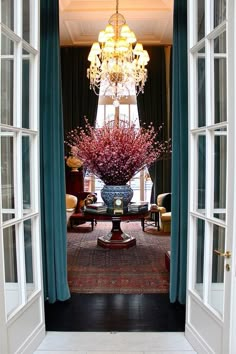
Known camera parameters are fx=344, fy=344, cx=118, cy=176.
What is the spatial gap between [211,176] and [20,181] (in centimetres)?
136

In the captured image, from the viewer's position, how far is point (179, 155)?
337cm

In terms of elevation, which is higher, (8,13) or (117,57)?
(117,57)

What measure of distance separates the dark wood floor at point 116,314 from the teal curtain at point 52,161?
0.77 feet

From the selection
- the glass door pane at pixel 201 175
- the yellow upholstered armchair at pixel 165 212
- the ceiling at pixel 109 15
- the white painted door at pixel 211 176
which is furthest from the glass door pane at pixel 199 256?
the ceiling at pixel 109 15

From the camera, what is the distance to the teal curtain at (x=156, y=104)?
26.9 ft

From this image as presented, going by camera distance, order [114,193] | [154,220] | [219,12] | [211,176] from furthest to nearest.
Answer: [154,220]
[114,193]
[211,176]
[219,12]

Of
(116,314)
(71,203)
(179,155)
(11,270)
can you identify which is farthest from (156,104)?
(11,270)

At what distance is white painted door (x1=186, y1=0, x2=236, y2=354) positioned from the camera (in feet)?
6.63

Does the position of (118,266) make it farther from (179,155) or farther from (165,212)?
(165,212)

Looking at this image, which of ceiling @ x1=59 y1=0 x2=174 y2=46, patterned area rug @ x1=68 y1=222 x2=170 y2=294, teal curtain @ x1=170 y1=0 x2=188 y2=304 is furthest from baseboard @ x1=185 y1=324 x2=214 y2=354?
ceiling @ x1=59 y1=0 x2=174 y2=46

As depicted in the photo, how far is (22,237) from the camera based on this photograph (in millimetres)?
2459

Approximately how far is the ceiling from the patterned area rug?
13.7 ft

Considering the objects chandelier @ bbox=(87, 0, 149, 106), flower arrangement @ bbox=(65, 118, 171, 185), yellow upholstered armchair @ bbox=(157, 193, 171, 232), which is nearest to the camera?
flower arrangement @ bbox=(65, 118, 171, 185)

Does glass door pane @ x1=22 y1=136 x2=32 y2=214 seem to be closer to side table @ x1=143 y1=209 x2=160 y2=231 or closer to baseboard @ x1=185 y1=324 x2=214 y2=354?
baseboard @ x1=185 y1=324 x2=214 y2=354
